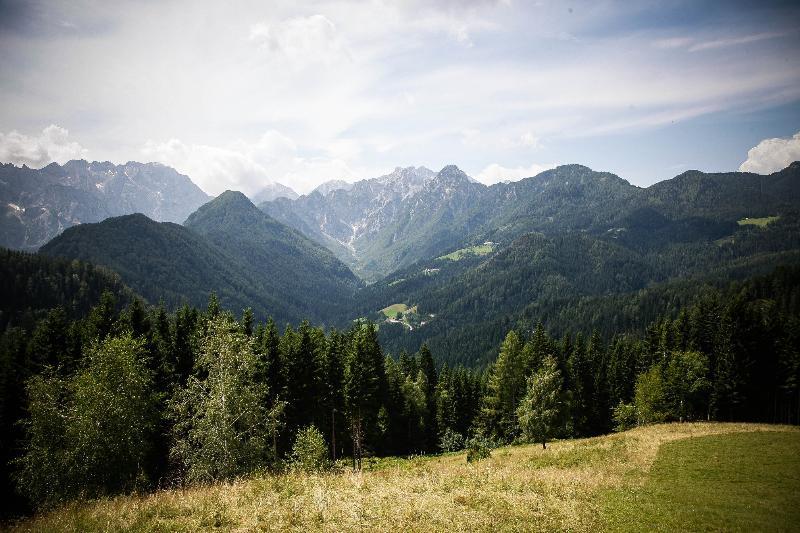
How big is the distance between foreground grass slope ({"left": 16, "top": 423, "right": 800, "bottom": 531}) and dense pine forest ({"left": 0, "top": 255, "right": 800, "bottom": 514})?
467 centimetres

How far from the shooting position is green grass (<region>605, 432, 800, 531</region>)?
A: 16719 mm

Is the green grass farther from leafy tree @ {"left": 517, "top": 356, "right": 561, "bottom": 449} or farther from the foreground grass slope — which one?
leafy tree @ {"left": 517, "top": 356, "right": 561, "bottom": 449}

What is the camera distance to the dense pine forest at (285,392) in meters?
28.9

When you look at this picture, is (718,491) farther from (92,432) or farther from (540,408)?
(92,432)

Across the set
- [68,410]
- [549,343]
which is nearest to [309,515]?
[68,410]

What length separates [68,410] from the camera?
32375 mm

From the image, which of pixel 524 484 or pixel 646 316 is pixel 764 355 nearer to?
pixel 524 484

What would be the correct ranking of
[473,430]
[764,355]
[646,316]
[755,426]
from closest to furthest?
[755,426], [764,355], [473,430], [646,316]

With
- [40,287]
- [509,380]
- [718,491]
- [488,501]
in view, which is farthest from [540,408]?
[40,287]

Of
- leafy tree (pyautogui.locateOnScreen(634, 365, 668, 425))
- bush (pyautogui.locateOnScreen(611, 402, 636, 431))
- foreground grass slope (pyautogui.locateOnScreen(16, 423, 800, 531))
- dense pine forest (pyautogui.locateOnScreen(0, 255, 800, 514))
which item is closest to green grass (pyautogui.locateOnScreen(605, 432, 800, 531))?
foreground grass slope (pyautogui.locateOnScreen(16, 423, 800, 531))

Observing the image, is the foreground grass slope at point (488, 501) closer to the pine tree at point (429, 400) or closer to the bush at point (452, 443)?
the bush at point (452, 443)

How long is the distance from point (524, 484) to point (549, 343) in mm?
51899

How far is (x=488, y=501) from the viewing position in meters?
15.8

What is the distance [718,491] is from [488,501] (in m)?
15.0
